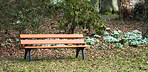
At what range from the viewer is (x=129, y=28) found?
12523 millimetres

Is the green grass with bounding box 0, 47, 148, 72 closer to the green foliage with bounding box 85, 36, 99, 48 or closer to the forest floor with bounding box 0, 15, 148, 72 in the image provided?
the forest floor with bounding box 0, 15, 148, 72

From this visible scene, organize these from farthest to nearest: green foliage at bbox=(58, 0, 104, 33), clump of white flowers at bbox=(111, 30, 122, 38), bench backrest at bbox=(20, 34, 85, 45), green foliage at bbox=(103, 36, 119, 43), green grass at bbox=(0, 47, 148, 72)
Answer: clump of white flowers at bbox=(111, 30, 122, 38) → green foliage at bbox=(103, 36, 119, 43) → green foliage at bbox=(58, 0, 104, 33) → bench backrest at bbox=(20, 34, 85, 45) → green grass at bbox=(0, 47, 148, 72)

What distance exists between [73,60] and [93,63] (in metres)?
0.70

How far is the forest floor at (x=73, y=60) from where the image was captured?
6.32 m

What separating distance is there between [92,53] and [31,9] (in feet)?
8.39

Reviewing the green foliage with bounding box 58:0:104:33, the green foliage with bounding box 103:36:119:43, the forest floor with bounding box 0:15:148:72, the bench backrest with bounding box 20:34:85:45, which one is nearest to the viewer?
the forest floor with bounding box 0:15:148:72

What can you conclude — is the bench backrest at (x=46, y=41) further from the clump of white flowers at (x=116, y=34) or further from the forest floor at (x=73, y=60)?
the clump of white flowers at (x=116, y=34)

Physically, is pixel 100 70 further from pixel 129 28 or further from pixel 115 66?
pixel 129 28

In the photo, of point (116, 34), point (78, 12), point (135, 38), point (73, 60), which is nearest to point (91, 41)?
point (78, 12)

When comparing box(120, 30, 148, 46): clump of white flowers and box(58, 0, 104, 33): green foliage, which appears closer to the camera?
box(58, 0, 104, 33): green foliage

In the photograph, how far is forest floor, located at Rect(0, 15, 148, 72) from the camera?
632cm

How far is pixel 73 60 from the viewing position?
742 cm

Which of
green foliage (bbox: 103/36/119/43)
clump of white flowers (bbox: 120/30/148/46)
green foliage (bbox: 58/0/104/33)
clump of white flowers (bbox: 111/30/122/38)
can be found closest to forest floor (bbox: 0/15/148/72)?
clump of white flowers (bbox: 120/30/148/46)

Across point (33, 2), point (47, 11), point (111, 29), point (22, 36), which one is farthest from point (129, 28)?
point (22, 36)
